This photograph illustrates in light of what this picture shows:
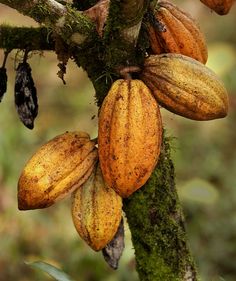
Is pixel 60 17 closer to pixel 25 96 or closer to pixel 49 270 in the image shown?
pixel 25 96

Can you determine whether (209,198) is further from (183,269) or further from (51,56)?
(51,56)

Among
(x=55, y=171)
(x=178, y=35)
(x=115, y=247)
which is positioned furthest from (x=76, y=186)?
(x=178, y=35)

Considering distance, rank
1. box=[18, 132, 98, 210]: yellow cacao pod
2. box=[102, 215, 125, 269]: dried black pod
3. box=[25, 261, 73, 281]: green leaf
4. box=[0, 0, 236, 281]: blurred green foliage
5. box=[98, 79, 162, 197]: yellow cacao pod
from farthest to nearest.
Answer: box=[0, 0, 236, 281]: blurred green foliage
box=[25, 261, 73, 281]: green leaf
box=[102, 215, 125, 269]: dried black pod
box=[18, 132, 98, 210]: yellow cacao pod
box=[98, 79, 162, 197]: yellow cacao pod

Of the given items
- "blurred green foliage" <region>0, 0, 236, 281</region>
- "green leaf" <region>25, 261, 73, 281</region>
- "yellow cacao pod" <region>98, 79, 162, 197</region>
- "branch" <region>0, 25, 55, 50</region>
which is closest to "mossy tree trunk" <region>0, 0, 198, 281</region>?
"branch" <region>0, 25, 55, 50</region>

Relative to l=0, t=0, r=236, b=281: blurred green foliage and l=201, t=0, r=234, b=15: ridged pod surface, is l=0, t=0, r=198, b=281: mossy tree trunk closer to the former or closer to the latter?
l=201, t=0, r=234, b=15: ridged pod surface

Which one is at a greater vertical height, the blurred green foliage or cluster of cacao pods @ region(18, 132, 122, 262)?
cluster of cacao pods @ region(18, 132, 122, 262)

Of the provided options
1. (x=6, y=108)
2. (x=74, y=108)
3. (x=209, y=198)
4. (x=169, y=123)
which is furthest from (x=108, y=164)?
(x=74, y=108)
